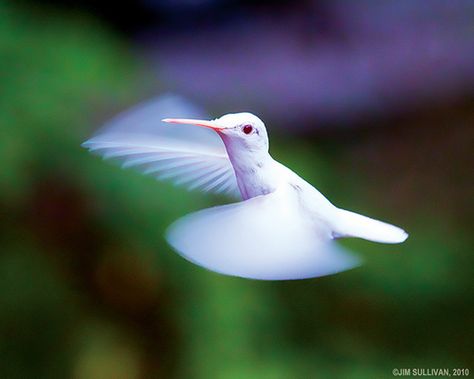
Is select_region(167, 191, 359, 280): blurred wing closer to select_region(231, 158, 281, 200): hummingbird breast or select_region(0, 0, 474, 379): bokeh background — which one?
select_region(231, 158, 281, 200): hummingbird breast

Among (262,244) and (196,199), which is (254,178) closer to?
(262,244)

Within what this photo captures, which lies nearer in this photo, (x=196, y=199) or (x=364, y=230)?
(x=364, y=230)

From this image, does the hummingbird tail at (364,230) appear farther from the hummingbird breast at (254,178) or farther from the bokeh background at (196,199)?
the bokeh background at (196,199)

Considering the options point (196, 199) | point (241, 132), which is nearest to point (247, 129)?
point (241, 132)

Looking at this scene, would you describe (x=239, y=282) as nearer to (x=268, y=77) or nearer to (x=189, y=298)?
(x=189, y=298)

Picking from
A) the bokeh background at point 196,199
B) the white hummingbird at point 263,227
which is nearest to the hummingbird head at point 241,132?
the white hummingbird at point 263,227
